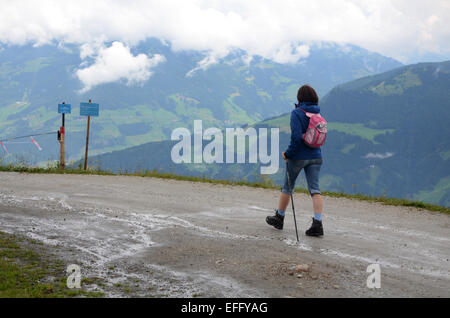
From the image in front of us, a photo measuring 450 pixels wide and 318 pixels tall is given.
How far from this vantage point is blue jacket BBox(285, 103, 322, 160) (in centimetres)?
789

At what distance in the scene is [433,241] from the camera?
817cm

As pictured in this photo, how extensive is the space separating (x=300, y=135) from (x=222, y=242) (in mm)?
2228

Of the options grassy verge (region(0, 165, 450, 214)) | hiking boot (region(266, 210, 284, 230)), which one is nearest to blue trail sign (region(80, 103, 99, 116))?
grassy verge (region(0, 165, 450, 214))

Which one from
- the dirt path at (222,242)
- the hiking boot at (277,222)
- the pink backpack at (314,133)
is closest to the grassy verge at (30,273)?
the dirt path at (222,242)

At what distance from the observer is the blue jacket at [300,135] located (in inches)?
311

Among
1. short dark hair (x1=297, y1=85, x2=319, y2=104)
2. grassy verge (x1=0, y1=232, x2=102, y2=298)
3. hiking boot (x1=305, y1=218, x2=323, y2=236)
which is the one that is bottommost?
grassy verge (x1=0, y1=232, x2=102, y2=298)

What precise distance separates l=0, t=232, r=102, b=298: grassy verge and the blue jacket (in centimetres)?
415

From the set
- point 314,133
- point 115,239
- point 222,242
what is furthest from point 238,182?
point 115,239

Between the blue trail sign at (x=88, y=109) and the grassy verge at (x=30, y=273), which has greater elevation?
the blue trail sign at (x=88, y=109)

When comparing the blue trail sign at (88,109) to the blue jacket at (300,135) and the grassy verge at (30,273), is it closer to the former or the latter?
the grassy verge at (30,273)

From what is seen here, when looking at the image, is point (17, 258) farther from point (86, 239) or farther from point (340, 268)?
point (340, 268)

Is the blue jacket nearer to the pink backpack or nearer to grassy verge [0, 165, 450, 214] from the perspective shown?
the pink backpack

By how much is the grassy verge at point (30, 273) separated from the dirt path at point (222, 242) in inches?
11.2

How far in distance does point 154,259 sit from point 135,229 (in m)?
1.94
